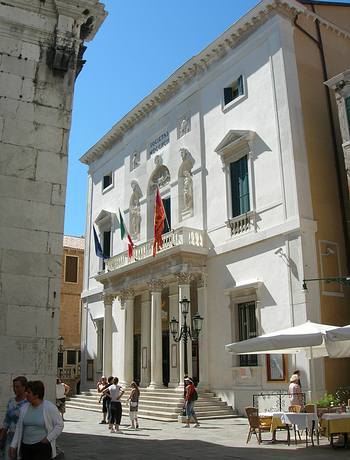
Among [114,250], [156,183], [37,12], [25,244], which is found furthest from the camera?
[114,250]

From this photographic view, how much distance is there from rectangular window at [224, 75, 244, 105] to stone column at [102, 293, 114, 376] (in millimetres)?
10627

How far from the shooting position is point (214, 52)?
71.8 ft

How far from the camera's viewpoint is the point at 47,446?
4902 mm

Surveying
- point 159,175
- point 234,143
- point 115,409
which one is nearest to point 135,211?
point 159,175

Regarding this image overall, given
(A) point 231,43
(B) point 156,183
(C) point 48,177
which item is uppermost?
(A) point 231,43

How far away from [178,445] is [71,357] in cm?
2634

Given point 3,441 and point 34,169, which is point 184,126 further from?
point 3,441

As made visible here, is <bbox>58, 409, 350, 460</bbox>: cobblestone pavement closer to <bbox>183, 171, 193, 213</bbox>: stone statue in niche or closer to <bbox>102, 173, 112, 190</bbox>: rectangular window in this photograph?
<bbox>183, 171, 193, 213</bbox>: stone statue in niche

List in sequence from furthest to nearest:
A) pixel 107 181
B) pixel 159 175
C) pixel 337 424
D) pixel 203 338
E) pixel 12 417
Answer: pixel 107 181, pixel 159 175, pixel 203 338, pixel 337 424, pixel 12 417

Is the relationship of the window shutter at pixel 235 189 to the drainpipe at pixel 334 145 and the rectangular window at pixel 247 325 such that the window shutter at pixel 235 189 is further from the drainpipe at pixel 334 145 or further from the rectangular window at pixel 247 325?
the drainpipe at pixel 334 145

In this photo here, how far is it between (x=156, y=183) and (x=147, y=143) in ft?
7.62

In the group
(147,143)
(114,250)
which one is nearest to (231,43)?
(147,143)

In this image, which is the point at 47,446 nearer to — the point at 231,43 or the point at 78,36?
the point at 78,36

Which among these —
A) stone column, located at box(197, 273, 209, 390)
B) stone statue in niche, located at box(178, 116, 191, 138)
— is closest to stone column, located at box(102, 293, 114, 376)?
stone column, located at box(197, 273, 209, 390)
